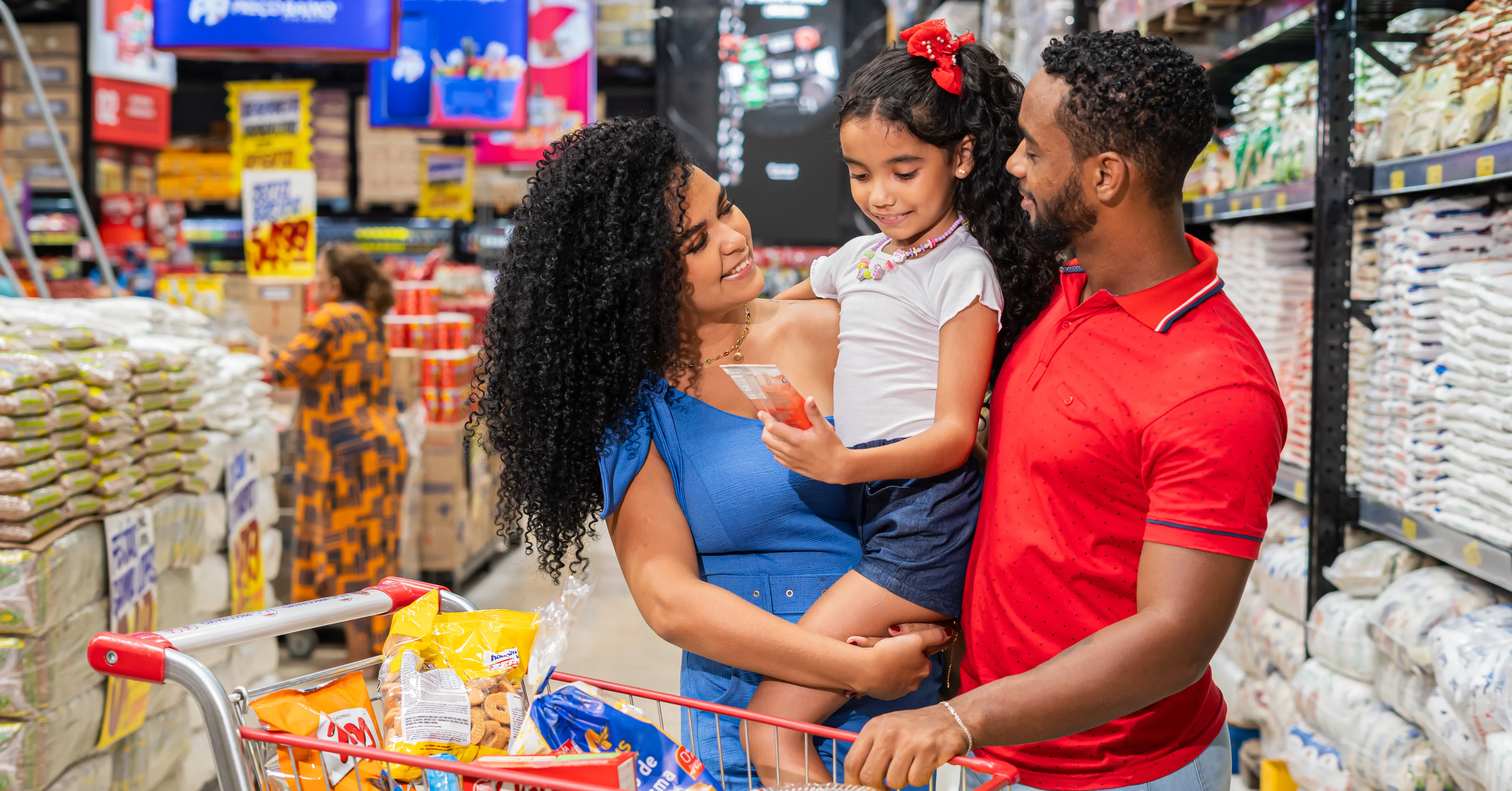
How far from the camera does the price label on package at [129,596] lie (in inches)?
101

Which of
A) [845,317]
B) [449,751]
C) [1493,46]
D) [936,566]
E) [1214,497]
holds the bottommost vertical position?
[449,751]

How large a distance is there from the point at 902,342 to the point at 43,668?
1.91 meters

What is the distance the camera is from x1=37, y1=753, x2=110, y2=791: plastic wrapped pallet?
236 centimetres

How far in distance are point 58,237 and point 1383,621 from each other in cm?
928

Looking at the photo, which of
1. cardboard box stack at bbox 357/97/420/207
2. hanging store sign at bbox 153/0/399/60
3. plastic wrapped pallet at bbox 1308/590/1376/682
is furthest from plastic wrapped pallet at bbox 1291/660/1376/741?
cardboard box stack at bbox 357/97/420/207

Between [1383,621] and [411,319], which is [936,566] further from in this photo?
[411,319]

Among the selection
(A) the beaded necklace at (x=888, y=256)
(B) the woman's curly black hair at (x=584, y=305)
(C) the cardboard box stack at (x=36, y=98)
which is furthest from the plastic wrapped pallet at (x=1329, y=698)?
(C) the cardboard box stack at (x=36, y=98)

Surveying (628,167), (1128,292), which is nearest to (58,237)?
(628,167)

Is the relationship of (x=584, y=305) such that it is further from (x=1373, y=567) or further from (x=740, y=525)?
(x=1373, y=567)

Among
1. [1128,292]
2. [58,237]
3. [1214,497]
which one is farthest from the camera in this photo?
[58,237]

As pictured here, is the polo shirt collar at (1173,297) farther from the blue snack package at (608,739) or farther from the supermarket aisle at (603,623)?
the supermarket aisle at (603,623)

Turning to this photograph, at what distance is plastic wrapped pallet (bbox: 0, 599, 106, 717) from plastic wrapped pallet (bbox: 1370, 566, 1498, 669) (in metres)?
2.66

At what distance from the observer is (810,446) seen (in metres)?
1.30

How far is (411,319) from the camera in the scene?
6062 mm
